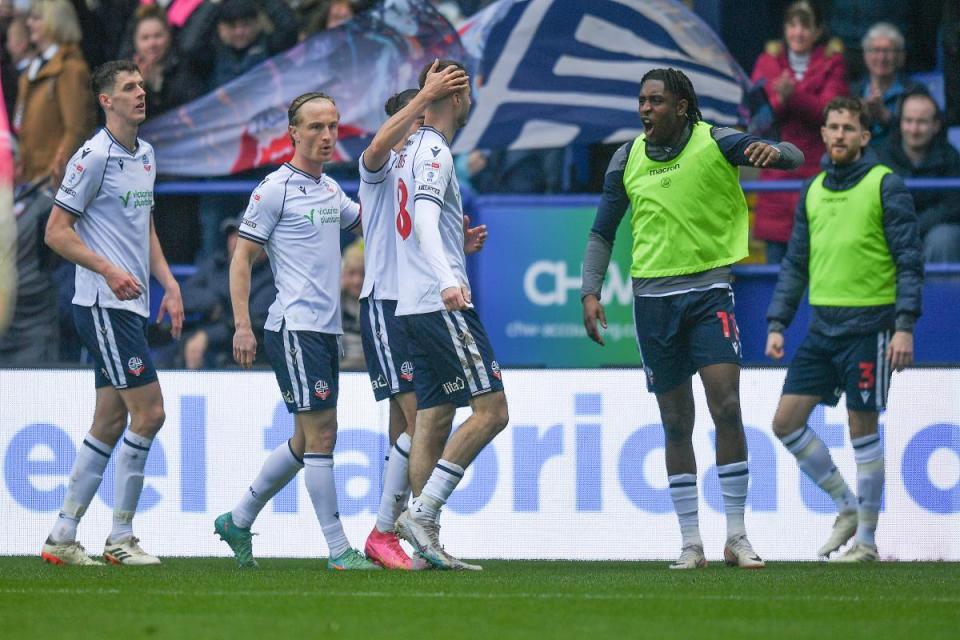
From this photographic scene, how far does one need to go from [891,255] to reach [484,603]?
336 cm

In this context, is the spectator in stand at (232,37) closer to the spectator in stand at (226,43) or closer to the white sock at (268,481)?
the spectator in stand at (226,43)

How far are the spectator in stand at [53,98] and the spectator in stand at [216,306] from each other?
4.28ft

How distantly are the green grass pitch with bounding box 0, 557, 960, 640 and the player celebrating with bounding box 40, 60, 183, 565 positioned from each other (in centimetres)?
41

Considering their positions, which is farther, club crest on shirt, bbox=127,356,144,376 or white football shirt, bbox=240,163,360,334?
club crest on shirt, bbox=127,356,144,376

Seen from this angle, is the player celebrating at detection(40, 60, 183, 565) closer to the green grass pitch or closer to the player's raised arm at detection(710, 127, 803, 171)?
the green grass pitch

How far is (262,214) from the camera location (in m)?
8.09

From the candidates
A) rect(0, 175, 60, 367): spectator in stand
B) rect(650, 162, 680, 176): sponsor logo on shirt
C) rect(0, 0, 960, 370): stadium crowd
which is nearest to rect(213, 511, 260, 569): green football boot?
rect(650, 162, 680, 176): sponsor logo on shirt

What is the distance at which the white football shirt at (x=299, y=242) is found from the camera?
26.5 feet

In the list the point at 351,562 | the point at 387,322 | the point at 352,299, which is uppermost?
the point at 387,322

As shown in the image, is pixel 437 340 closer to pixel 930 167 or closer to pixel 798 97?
pixel 798 97

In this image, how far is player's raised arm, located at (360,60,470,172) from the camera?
7.62m

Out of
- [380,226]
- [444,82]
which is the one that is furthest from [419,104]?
[380,226]

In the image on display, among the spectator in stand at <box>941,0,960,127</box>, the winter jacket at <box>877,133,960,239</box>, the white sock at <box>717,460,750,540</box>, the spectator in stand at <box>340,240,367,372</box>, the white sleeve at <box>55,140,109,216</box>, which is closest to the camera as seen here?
the white sock at <box>717,460,750,540</box>

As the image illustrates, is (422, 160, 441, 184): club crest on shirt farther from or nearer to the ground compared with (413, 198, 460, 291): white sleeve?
farther from the ground
